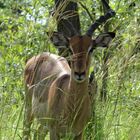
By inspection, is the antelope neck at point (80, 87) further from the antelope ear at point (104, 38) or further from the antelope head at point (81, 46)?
the antelope ear at point (104, 38)

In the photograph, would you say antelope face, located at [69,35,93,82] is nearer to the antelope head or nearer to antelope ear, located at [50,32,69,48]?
the antelope head

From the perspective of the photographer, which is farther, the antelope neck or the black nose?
the antelope neck

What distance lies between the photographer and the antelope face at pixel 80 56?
4.96 metres

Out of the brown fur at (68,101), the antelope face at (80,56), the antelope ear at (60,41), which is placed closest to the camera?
the antelope face at (80,56)

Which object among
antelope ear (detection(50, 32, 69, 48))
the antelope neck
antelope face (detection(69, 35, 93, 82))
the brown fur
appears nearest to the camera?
antelope face (detection(69, 35, 93, 82))

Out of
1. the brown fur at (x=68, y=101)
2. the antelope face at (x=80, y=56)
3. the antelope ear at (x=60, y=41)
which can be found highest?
the antelope ear at (x=60, y=41)

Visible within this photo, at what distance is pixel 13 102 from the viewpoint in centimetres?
499

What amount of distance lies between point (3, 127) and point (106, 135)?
1.04 meters

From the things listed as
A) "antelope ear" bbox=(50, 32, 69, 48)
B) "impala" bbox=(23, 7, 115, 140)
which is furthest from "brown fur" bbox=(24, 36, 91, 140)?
"antelope ear" bbox=(50, 32, 69, 48)

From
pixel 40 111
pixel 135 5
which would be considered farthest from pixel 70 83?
pixel 135 5

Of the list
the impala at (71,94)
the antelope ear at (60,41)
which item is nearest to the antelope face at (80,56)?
the impala at (71,94)

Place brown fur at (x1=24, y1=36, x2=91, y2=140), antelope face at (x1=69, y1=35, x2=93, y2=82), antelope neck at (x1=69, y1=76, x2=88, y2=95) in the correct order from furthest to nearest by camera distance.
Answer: antelope neck at (x1=69, y1=76, x2=88, y2=95)
brown fur at (x1=24, y1=36, x2=91, y2=140)
antelope face at (x1=69, y1=35, x2=93, y2=82)

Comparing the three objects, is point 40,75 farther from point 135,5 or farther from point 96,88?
point 135,5

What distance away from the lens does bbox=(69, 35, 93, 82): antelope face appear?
496cm
